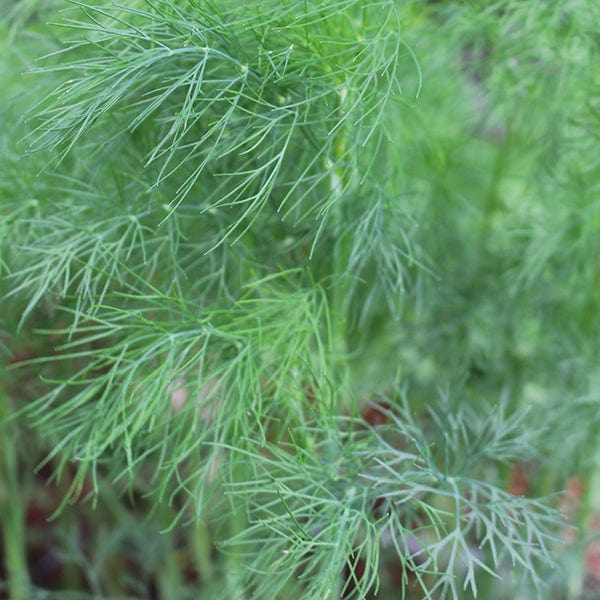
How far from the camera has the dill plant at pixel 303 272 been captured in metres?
0.64

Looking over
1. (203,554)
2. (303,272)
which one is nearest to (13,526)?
(203,554)

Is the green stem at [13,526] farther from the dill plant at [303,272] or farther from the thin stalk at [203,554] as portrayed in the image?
the thin stalk at [203,554]

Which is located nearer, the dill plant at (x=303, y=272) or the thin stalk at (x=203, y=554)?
the dill plant at (x=303, y=272)

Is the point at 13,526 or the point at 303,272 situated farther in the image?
the point at 13,526

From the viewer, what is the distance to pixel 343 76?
70 cm

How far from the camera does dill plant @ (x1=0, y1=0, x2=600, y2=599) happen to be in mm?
643

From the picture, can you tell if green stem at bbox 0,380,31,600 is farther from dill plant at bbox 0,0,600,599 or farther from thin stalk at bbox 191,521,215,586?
thin stalk at bbox 191,521,215,586

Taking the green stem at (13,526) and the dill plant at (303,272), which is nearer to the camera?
the dill plant at (303,272)

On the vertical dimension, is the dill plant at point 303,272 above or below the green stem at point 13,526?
above

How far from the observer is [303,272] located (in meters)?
0.73

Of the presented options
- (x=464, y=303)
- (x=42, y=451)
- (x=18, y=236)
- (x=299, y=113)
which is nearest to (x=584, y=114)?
(x=464, y=303)

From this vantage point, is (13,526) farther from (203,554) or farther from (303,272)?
(303,272)

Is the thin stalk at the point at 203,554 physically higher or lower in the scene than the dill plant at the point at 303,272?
lower

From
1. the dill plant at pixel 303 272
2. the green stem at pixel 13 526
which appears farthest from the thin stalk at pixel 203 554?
the green stem at pixel 13 526
